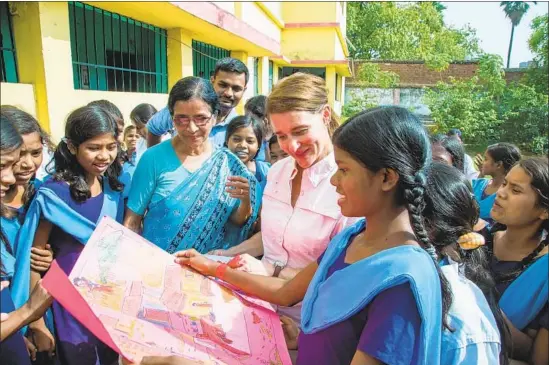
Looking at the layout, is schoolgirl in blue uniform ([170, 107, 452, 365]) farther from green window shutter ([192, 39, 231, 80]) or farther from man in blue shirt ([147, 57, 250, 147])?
green window shutter ([192, 39, 231, 80])

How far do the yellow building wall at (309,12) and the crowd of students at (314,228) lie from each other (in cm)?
1347

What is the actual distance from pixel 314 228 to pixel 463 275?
1.79 feet

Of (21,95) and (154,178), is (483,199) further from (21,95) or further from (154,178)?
(21,95)

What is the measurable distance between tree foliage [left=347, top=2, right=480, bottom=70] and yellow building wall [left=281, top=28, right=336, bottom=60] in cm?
765

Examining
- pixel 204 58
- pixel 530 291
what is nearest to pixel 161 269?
pixel 530 291

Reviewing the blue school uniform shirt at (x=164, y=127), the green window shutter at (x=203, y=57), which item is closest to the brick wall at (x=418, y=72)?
the green window shutter at (x=203, y=57)

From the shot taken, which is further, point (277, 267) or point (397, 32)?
point (397, 32)

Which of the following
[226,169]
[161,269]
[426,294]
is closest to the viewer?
[426,294]

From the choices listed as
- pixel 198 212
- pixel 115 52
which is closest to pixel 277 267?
pixel 198 212

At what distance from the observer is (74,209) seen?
179cm

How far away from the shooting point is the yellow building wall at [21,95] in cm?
337

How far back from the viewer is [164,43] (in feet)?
21.6

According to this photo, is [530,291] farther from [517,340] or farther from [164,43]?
[164,43]

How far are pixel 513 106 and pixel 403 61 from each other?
9595mm
